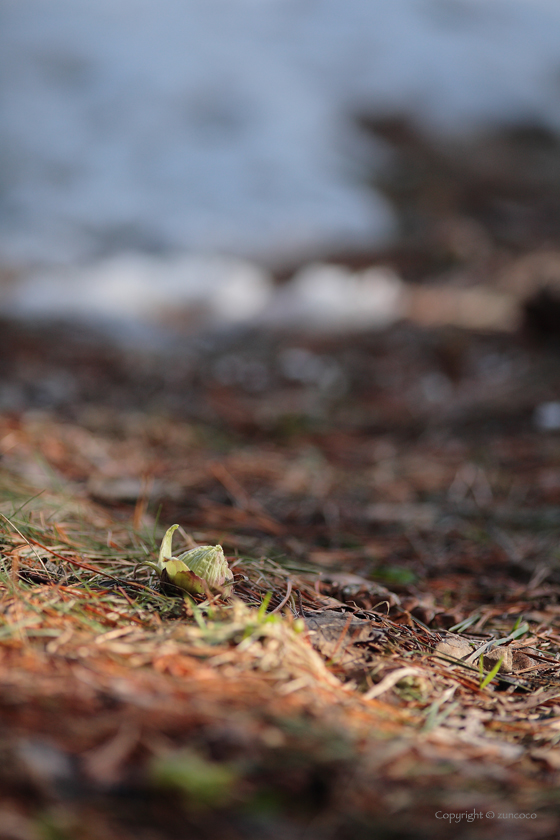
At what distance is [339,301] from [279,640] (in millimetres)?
4737

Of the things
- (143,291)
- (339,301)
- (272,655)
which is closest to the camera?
(272,655)

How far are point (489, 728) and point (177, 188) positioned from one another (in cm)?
687

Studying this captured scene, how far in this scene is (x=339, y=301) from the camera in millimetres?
5238

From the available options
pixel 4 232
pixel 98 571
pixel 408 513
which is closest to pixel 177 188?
pixel 4 232

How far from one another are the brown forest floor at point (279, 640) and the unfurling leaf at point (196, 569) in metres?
0.03

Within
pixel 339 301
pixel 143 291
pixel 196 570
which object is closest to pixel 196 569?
pixel 196 570

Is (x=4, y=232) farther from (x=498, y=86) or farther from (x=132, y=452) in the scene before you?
(x=498, y=86)

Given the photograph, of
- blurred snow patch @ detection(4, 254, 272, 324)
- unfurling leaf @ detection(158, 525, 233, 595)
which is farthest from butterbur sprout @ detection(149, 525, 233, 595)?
blurred snow patch @ detection(4, 254, 272, 324)

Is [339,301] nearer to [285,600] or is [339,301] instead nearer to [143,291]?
[143,291]

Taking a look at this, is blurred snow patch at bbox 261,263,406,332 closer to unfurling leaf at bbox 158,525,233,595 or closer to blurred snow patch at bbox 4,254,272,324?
blurred snow patch at bbox 4,254,272,324

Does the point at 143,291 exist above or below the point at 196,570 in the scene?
below

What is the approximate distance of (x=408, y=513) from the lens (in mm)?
1703

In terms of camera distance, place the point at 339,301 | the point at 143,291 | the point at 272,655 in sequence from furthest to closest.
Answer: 1. the point at 143,291
2. the point at 339,301
3. the point at 272,655

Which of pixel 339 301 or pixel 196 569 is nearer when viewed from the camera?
pixel 196 569
